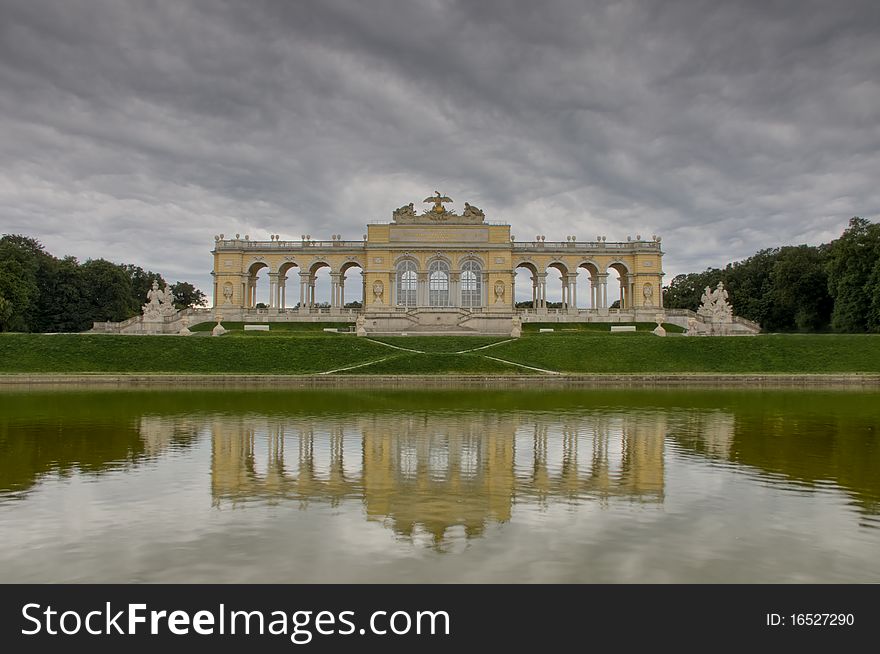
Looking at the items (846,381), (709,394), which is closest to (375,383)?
(709,394)

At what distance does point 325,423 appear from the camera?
18156mm

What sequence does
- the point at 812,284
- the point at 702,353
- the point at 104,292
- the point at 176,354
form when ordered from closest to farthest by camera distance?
the point at 176,354
the point at 702,353
the point at 812,284
the point at 104,292

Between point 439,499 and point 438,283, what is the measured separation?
Answer: 64541mm

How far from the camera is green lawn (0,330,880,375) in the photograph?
3909 centimetres

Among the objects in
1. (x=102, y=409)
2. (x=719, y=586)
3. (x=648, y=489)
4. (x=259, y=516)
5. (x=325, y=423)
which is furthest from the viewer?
(x=102, y=409)

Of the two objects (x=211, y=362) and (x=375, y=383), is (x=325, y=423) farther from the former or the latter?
(x=211, y=362)

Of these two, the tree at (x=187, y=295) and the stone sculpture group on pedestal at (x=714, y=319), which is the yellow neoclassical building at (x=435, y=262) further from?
the tree at (x=187, y=295)

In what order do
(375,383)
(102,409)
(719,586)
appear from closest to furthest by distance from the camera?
(719,586), (102,409), (375,383)

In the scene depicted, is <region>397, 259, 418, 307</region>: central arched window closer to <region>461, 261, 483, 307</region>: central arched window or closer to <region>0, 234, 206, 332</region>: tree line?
<region>461, 261, 483, 307</region>: central arched window

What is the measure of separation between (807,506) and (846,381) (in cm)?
2922

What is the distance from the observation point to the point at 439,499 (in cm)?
980

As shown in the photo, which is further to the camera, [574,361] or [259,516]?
[574,361]

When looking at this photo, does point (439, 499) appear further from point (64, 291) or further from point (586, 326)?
point (64, 291)

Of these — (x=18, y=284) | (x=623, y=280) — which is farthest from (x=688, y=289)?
(x=18, y=284)
